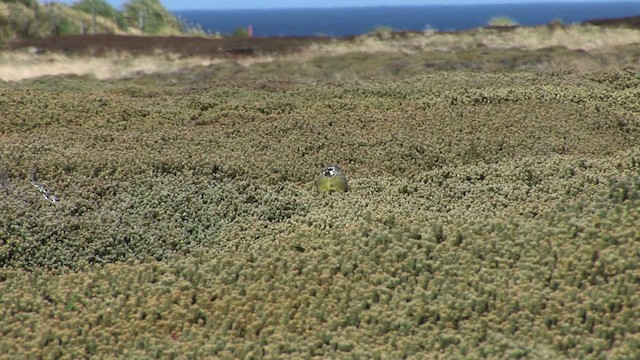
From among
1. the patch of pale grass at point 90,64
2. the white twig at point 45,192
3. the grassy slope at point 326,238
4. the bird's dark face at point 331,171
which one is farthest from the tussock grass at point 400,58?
the white twig at point 45,192

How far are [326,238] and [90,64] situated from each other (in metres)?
26.6

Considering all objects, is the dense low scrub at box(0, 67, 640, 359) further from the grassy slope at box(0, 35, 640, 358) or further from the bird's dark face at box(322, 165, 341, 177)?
the bird's dark face at box(322, 165, 341, 177)

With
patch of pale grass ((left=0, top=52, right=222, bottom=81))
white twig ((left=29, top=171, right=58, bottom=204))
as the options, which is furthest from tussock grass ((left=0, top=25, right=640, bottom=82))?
white twig ((left=29, top=171, right=58, bottom=204))

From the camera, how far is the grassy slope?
8.27m

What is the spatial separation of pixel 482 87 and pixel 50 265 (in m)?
15.1

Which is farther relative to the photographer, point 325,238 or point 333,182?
point 333,182

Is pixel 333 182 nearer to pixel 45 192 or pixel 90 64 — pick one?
pixel 45 192

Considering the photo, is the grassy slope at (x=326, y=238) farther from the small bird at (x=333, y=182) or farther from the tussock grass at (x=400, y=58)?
the tussock grass at (x=400, y=58)

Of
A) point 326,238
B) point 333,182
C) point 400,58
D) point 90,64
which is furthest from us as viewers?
point 90,64

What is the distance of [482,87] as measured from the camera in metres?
23.1

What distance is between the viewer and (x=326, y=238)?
10.5m

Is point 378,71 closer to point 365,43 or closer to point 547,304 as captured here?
point 365,43

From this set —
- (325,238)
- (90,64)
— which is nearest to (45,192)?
(325,238)

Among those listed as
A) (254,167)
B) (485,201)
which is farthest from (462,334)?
(254,167)
